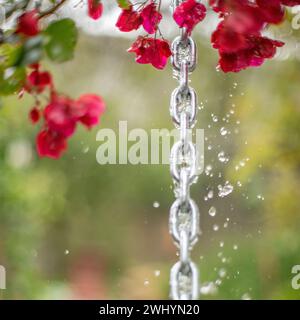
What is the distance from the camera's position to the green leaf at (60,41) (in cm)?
66

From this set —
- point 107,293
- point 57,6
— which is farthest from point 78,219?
point 57,6

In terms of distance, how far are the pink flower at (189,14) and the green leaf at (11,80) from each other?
8.8 inches

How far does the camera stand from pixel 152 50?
35.8 inches

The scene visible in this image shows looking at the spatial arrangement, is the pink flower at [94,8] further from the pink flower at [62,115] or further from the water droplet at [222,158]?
the water droplet at [222,158]

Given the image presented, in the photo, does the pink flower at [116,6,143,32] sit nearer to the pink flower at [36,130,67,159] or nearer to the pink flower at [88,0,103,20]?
the pink flower at [88,0,103,20]

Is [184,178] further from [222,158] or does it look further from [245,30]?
[222,158]

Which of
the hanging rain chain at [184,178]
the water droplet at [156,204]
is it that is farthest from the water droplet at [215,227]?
the hanging rain chain at [184,178]

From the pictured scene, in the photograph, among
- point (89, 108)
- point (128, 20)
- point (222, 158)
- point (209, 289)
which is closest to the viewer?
point (89, 108)

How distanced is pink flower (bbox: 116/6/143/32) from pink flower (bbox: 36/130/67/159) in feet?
0.71

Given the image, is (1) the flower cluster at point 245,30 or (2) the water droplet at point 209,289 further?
(2) the water droplet at point 209,289

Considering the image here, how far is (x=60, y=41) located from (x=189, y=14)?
234 millimetres

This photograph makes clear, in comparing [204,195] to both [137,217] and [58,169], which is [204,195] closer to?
[137,217]

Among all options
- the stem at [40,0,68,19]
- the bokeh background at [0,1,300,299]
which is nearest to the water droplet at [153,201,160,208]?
the bokeh background at [0,1,300,299]

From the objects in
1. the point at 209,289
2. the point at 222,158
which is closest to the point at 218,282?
the point at 222,158
